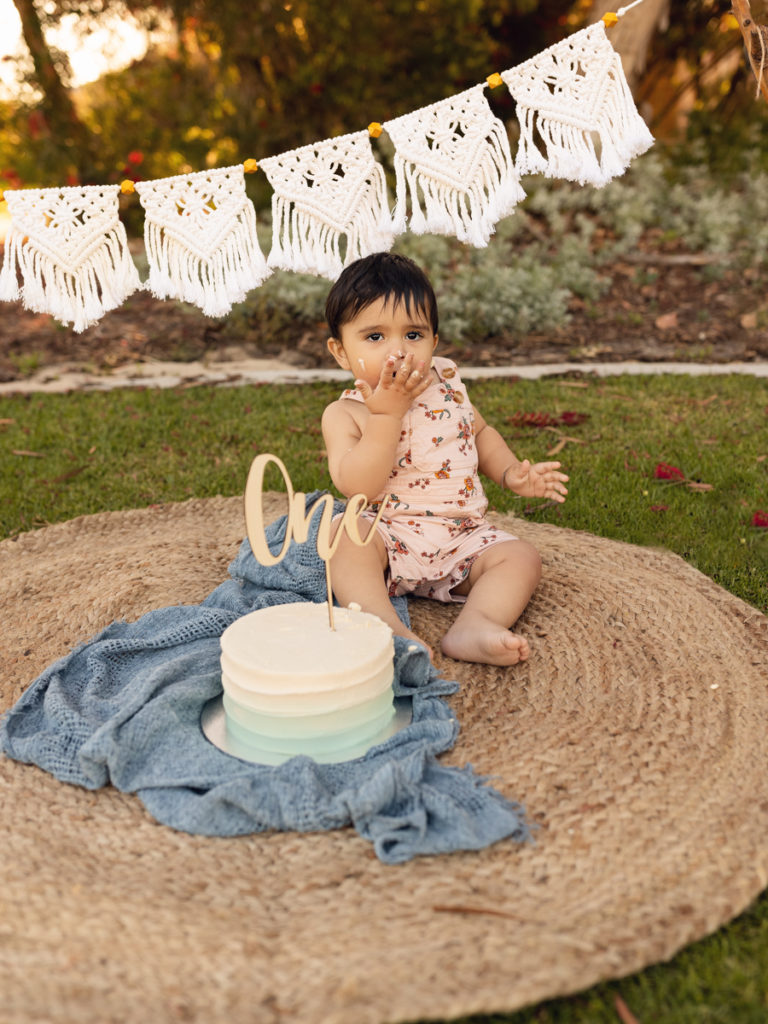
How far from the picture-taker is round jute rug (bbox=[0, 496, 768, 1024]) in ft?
4.32

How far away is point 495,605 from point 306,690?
2.24 feet

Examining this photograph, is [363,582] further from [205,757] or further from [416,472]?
[205,757]

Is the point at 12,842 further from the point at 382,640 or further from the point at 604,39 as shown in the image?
the point at 604,39

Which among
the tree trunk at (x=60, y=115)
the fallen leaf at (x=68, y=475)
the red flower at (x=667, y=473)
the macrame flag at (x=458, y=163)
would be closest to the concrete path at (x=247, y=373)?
the fallen leaf at (x=68, y=475)

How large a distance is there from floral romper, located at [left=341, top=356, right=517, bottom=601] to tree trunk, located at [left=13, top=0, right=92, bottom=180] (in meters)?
6.25

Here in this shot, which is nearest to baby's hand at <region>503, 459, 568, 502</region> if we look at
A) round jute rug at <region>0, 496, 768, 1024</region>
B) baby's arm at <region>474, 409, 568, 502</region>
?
baby's arm at <region>474, 409, 568, 502</region>

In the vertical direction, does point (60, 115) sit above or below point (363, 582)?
above

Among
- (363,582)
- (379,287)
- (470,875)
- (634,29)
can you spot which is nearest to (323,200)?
(379,287)

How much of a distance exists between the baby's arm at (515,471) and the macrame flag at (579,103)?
721 millimetres

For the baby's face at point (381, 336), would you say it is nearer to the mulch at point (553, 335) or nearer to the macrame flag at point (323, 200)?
the macrame flag at point (323, 200)

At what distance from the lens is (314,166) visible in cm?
237

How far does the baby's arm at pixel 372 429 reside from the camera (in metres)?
2.17

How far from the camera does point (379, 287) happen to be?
2.28m

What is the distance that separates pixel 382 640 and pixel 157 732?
0.49 metres
